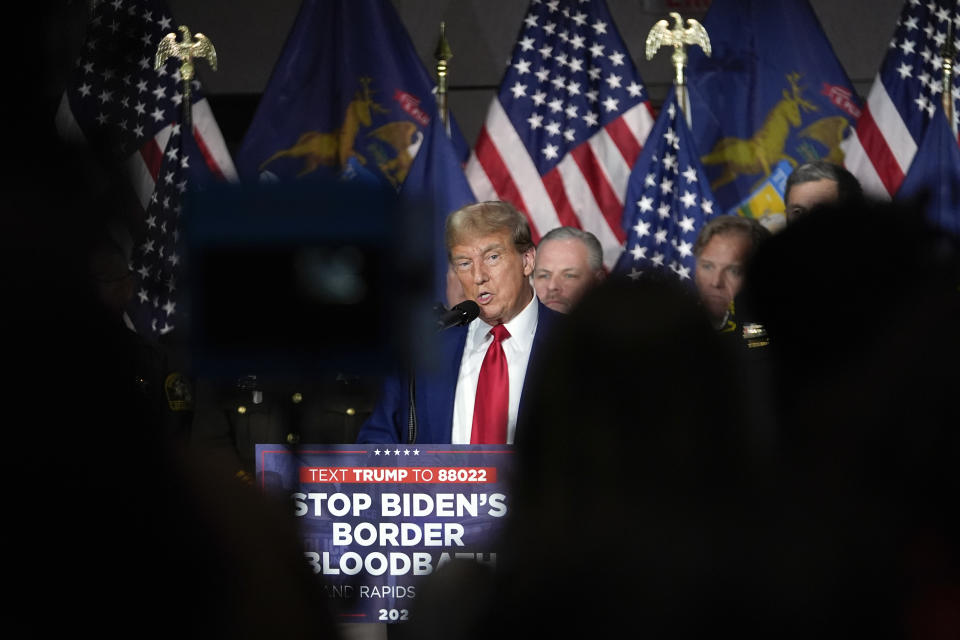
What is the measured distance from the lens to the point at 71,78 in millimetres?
511

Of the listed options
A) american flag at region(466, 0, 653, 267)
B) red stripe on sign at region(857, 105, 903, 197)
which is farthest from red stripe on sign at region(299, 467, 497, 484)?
red stripe on sign at region(857, 105, 903, 197)

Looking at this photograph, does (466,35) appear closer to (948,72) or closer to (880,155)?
(880,155)

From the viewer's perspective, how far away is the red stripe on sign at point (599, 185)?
5.75 meters

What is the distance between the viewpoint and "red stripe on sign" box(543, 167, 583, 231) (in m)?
5.73

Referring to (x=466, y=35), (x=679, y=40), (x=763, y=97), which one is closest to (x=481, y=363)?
(x=679, y=40)

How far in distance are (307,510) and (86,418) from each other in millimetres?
1796

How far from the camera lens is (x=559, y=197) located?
5.75m

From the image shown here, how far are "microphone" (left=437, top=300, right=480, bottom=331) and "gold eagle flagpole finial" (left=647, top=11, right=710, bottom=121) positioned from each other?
11.0ft

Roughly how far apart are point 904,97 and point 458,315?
13.5ft

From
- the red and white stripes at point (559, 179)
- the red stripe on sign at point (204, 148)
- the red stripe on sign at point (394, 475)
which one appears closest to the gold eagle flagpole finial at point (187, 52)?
the red stripe on sign at point (204, 148)

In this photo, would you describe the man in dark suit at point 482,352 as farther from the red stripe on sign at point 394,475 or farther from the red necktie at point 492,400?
the red stripe on sign at point 394,475

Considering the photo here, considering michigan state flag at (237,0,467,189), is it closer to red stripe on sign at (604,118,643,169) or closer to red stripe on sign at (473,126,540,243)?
red stripe on sign at (473,126,540,243)

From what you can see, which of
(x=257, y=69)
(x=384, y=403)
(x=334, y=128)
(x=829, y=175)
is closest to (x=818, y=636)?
(x=384, y=403)

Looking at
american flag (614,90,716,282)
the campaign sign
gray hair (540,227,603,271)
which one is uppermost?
american flag (614,90,716,282)
